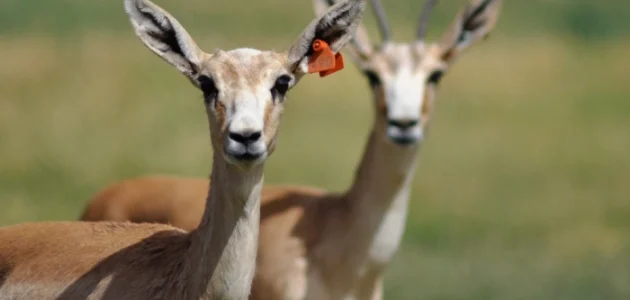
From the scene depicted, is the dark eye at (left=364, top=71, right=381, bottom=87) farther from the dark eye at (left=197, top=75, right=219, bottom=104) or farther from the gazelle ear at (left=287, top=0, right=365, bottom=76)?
the dark eye at (left=197, top=75, right=219, bottom=104)

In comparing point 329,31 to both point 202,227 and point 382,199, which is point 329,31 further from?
point 382,199

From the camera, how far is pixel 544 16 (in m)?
25.2

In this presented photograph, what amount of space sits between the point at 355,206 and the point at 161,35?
2.99 metres

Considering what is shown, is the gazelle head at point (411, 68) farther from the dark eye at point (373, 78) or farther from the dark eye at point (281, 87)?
the dark eye at point (281, 87)

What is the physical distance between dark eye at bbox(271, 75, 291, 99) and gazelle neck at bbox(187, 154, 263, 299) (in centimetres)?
37

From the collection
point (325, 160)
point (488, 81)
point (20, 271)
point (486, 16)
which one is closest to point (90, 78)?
point (325, 160)

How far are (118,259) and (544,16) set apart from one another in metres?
18.2

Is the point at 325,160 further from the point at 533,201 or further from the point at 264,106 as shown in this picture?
the point at 264,106

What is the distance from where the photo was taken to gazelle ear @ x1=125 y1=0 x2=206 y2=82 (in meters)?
7.48

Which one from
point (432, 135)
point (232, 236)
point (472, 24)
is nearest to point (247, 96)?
point (232, 236)

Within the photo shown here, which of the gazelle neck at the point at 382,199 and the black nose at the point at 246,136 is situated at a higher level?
the black nose at the point at 246,136

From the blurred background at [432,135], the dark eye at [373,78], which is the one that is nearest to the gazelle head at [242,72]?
the dark eye at [373,78]

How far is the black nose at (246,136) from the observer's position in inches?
267

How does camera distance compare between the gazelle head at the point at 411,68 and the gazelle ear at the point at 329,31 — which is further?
the gazelle head at the point at 411,68
